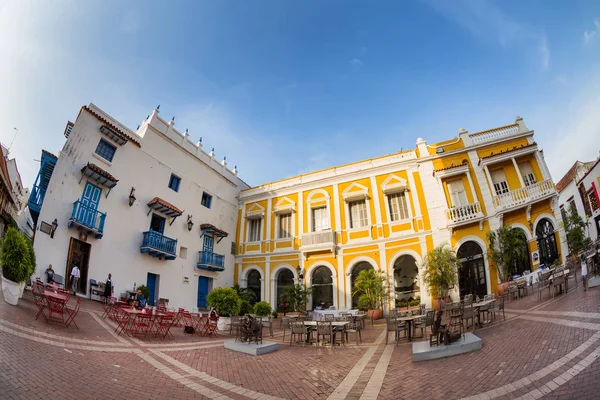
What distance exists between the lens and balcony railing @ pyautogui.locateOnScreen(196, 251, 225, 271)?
19734mm

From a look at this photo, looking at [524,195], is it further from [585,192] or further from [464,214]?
[585,192]

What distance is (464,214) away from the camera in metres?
16.2

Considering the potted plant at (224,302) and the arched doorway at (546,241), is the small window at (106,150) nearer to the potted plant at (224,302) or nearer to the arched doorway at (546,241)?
the potted plant at (224,302)

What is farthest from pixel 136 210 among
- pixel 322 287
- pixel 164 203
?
pixel 322 287

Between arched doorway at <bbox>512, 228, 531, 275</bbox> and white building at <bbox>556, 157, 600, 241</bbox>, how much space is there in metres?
8.72

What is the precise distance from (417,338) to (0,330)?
1011 cm

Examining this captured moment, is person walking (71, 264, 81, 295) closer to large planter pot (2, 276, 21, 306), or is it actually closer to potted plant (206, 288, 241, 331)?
large planter pot (2, 276, 21, 306)

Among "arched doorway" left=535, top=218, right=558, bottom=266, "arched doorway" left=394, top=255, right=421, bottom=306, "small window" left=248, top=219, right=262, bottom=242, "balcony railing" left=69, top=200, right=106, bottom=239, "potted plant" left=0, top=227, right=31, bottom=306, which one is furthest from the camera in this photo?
"small window" left=248, top=219, right=262, bottom=242

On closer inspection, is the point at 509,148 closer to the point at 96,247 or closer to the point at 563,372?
the point at 563,372

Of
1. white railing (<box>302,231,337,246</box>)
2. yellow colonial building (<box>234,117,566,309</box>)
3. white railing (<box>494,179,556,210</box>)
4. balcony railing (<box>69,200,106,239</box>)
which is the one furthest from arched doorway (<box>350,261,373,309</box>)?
balcony railing (<box>69,200,106,239</box>)

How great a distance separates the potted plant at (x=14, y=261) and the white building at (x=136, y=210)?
13.4 ft

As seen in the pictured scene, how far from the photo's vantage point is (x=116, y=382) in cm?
452

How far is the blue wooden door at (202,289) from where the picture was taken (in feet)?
64.8

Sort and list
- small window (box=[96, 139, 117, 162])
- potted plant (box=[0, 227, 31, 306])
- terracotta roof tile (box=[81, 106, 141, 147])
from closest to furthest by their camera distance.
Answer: potted plant (box=[0, 227, 31, 306]), terracotta roof tile (box=[81, 106, 141, 147]), small window (box=[96, 139, 117, 162])
